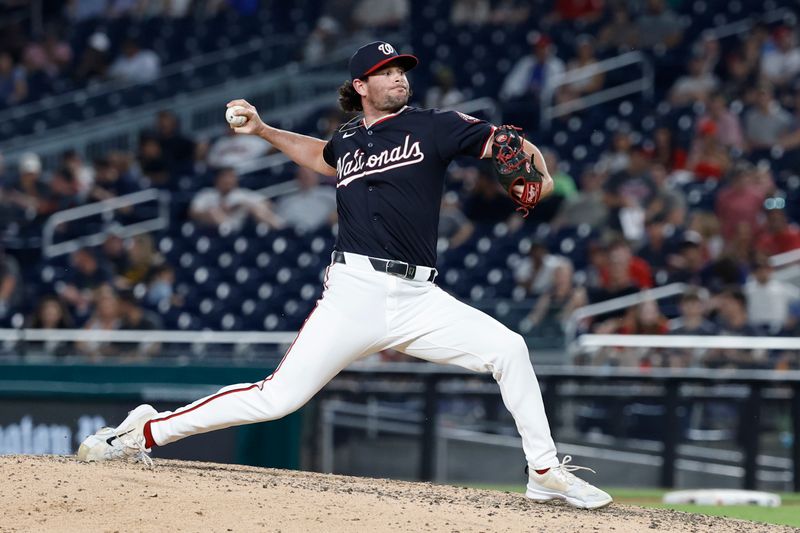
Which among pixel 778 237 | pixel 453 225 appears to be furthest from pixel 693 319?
pixel 453 225

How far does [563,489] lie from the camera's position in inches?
217

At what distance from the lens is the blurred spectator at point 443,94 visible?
1478cm

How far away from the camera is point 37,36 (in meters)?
18.3

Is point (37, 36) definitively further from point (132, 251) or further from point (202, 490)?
point (202, 490)

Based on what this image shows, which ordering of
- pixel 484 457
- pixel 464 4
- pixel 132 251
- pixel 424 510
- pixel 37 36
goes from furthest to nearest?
1. pixel 37 36
2. pixel 464 4
3. pixel 132 251
4. pixel 484 457
5. pixel 424 510

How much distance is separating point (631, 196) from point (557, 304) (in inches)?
84.0

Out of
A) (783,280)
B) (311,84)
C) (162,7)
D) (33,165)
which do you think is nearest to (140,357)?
(33,165)

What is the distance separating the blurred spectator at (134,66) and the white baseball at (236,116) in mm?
11685

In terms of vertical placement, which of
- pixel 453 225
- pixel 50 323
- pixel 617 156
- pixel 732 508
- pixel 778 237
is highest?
pixel 617 156

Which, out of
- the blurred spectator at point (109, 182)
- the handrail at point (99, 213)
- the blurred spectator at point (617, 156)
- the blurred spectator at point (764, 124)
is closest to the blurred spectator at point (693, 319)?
the blurred spectator at point (617, 156)

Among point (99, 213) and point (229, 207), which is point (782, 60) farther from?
point (99, 213)

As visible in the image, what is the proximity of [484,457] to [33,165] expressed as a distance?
6295 mm

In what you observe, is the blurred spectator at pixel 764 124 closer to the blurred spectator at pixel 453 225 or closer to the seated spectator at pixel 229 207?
the blurred spectator at pixel 453 225

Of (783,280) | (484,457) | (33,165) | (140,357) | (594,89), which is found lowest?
(484,457)
